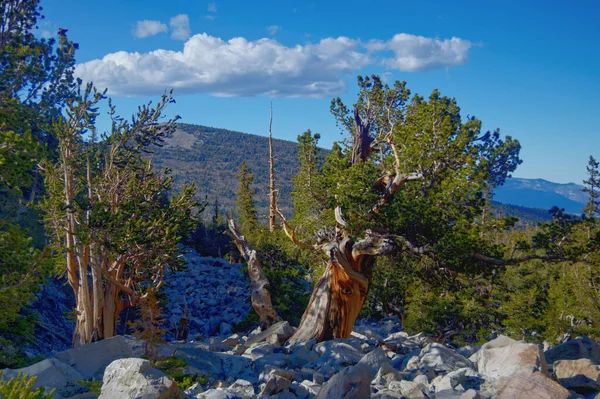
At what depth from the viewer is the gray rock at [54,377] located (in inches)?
304

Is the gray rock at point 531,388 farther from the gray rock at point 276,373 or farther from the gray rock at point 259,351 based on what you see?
the gray rock at point 259,351

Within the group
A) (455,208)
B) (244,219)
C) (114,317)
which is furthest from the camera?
(244,219)

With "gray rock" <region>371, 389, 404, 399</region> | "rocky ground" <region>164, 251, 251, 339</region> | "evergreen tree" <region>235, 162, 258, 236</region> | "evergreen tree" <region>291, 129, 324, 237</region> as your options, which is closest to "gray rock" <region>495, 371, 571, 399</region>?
"gray rock" <region>371, 389, 404, 399</region>

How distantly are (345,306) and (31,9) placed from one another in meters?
31.5

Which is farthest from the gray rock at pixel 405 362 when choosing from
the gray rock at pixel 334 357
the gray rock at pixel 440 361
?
the gray rock at pixel 334 357

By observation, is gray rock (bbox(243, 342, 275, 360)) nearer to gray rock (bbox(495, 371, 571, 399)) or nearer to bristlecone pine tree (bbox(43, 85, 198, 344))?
bristlecone pine tree (bbox(43, 85, 198, 344))

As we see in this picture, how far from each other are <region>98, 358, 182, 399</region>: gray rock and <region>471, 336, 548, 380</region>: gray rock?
15.7 ft

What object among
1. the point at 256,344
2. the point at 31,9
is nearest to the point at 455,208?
the point at 256,344

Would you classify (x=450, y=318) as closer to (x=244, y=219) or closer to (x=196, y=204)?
(x=196, y=204)

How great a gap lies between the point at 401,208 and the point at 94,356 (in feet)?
22.4

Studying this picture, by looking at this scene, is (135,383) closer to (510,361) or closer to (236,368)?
(236,368)

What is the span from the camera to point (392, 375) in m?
8.16

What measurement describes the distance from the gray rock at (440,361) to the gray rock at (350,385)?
Result: 9.05ft

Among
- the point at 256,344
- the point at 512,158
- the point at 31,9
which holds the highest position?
the point at 31,9
